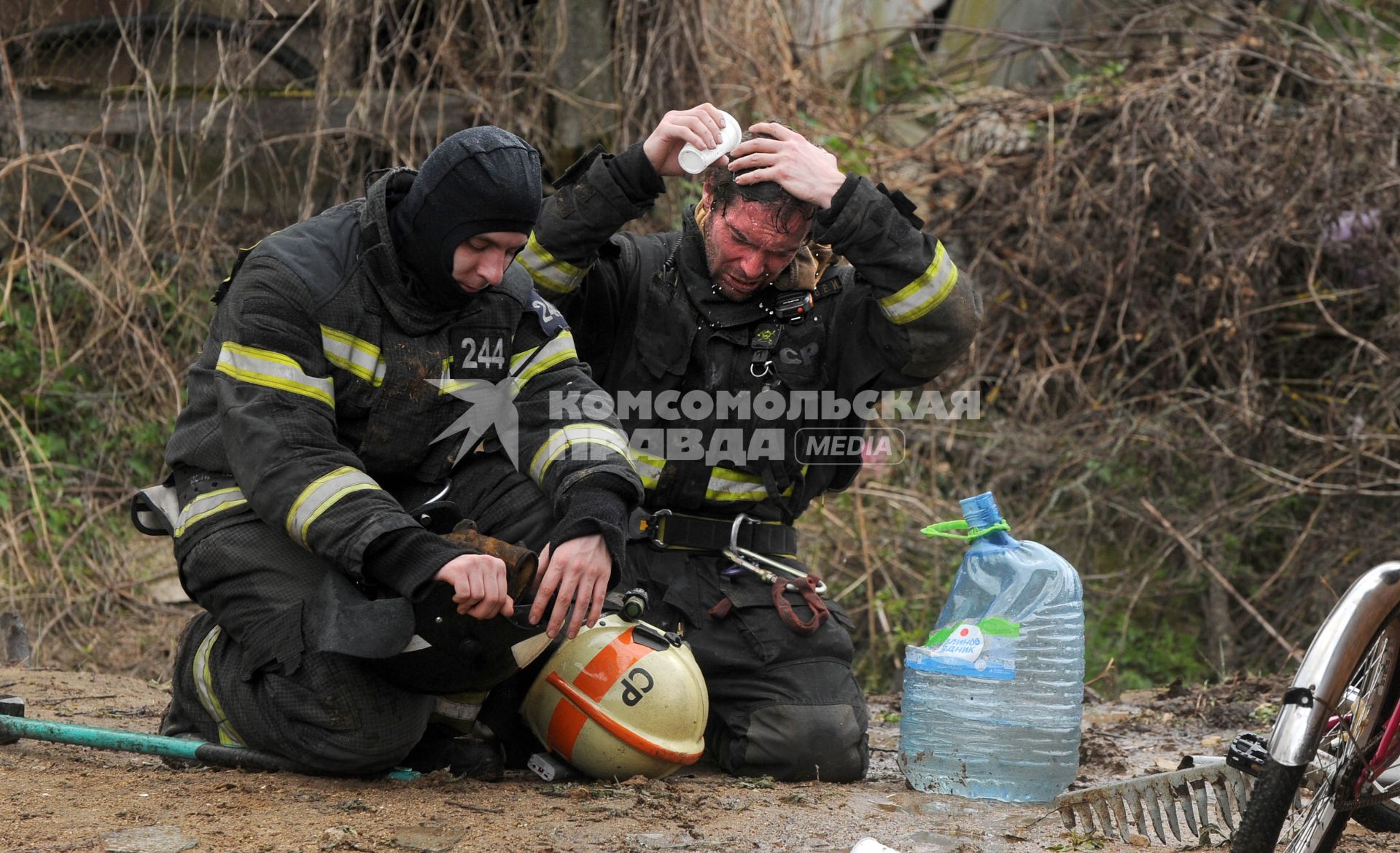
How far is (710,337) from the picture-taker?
3730 mm

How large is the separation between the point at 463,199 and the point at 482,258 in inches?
5.7

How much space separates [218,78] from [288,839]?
4.28 m

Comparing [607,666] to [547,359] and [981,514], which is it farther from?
[981,514]

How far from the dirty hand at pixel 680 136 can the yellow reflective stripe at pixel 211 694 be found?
5.38 feet

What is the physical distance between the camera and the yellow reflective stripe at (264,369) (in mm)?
2854

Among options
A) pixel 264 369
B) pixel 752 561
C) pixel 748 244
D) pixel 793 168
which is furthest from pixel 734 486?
pixel 264 369

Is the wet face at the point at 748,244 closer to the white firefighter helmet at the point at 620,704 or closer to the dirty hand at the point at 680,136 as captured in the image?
the dirty hand at the point at 680,136

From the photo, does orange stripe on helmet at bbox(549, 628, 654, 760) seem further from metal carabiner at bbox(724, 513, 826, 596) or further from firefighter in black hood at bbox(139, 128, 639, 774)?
metal carabiner at bbox(724, 513, 826, 596)

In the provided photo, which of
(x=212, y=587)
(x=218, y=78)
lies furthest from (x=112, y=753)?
(x=218, y=78)

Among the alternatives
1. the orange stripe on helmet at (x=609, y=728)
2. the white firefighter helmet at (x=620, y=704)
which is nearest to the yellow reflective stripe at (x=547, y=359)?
the white firefighter helmet at (x=620, y=704)

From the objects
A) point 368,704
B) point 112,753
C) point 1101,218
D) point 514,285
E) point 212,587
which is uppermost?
point 1101,218

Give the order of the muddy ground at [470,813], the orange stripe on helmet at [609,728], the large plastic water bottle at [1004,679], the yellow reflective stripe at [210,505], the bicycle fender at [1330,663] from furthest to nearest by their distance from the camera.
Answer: the large plastic water bottle at [1004,679]
the orange stripe on helmet at [609,728]
the yellow reflective stripe at [210,505]
the muddy ground at [470,813]
the bicycle fender at [1330,663]

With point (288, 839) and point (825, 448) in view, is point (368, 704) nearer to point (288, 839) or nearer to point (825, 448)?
point (288, 839)

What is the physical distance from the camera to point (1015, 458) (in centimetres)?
627
